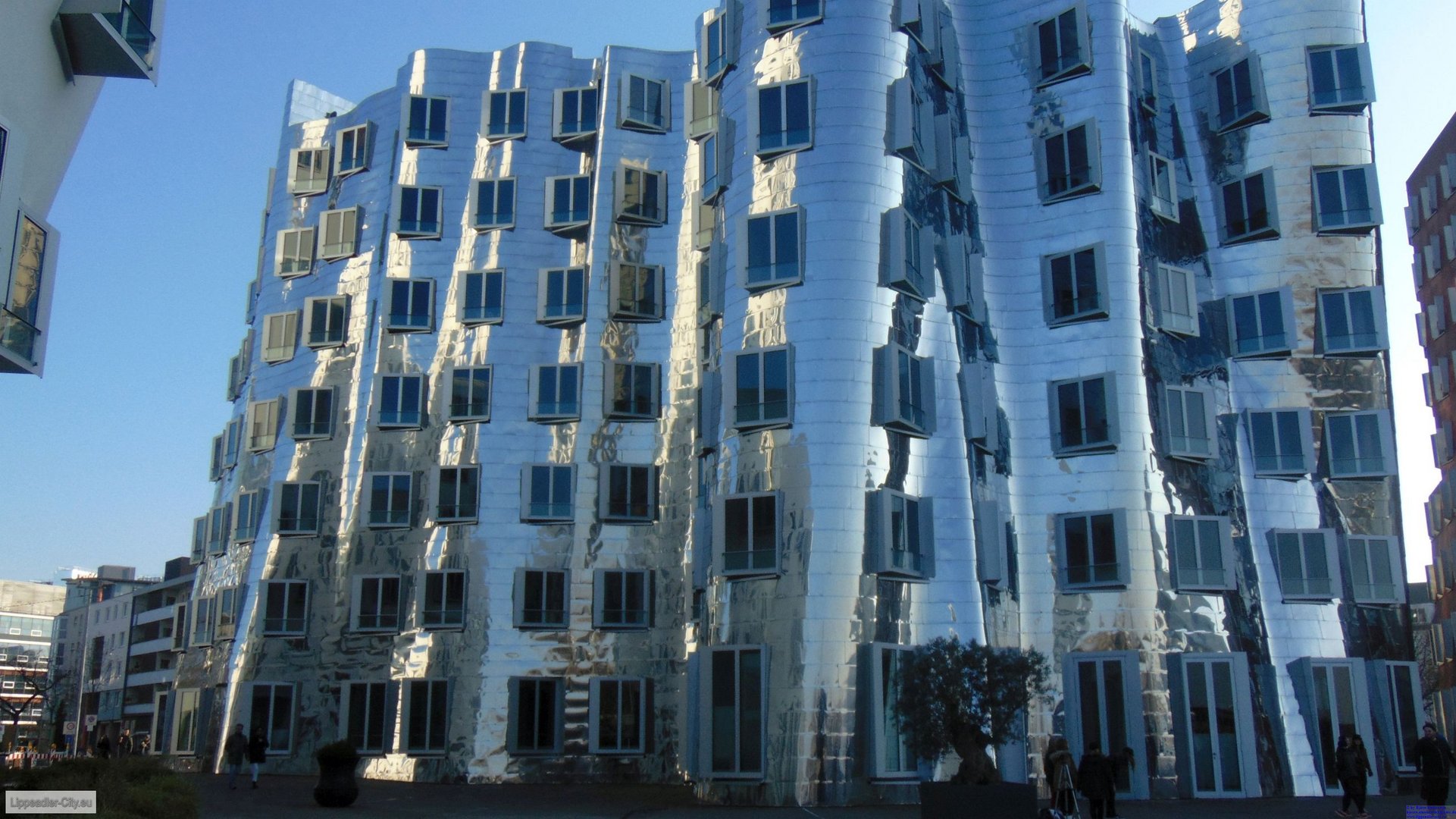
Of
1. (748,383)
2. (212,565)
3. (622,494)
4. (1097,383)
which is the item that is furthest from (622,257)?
(212,565)

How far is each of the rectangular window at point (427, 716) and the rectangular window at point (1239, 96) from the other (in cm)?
3033

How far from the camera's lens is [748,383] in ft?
111

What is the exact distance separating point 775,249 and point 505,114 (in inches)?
669

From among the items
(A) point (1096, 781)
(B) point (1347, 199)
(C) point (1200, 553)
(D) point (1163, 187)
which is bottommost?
(A) point (1096, 781)

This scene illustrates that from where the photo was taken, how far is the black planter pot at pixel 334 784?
28000 mm

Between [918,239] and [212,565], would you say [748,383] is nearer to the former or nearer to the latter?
[918,239]

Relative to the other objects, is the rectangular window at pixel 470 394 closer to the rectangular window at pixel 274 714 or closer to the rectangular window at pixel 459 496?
the rectangular window at pixel 459 496

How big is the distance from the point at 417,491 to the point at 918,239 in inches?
768

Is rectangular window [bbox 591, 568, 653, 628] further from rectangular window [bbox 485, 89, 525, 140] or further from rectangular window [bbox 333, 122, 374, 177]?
rectangular window [bbox 333, 122, 374, 177]

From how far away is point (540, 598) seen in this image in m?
41.8

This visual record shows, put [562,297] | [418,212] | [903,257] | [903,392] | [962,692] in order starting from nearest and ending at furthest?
1. [962,692]
2. [903,392]
3. [903,257]
4. [562,297]
5. [418,212]

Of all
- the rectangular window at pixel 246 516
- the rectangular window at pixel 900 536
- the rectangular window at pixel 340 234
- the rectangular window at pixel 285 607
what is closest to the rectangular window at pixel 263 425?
the rectangular window at pixel 246 516

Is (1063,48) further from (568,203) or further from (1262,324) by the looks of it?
(568,203)

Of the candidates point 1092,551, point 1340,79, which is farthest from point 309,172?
point 1340,79
